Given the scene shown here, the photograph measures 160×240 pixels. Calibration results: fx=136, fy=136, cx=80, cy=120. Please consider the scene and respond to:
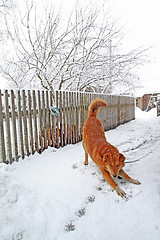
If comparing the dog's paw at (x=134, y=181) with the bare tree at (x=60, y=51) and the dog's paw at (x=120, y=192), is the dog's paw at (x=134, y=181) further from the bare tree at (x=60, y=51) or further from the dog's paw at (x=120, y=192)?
the bare tree at (x=60, y=51)

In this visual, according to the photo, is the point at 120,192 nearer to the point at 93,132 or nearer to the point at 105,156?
the point at 105,156

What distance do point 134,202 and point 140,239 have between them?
1.46 feet

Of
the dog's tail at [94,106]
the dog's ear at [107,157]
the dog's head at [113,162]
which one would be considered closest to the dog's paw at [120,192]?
the dog's head at [113,162]

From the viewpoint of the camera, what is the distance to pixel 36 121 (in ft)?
11.4

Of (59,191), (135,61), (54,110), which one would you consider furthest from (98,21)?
(59,191)

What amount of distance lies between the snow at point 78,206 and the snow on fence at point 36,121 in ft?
1.95

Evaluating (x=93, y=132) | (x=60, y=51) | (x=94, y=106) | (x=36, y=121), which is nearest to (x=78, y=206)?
(x=93, y=132)

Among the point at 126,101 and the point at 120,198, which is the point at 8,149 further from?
the point at 126,101

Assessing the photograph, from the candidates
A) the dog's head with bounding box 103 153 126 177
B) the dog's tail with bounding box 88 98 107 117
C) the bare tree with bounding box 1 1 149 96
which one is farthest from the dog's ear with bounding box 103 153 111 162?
the bare tree with bounding box 1 1 149 96

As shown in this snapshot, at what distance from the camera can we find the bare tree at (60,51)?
194 inches

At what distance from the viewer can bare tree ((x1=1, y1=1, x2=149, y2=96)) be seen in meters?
4.92

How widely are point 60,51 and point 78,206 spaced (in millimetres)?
5153

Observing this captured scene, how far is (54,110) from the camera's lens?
3.87 metres

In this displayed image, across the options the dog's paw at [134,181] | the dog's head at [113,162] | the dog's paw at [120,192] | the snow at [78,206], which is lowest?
the snow at [78,206]
